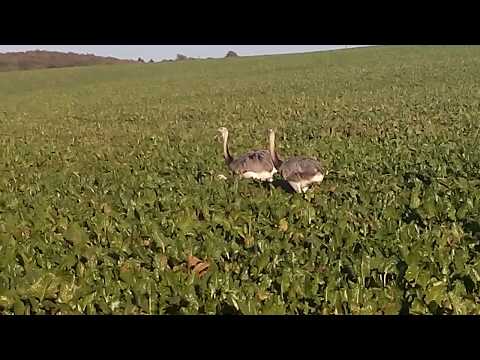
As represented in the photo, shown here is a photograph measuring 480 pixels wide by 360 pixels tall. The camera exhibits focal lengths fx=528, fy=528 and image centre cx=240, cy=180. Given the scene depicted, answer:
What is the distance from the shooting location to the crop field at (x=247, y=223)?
443 centimetres

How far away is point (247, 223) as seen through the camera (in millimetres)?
6629

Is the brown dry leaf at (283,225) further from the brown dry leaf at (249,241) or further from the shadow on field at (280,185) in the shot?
the shadow on field at (280,185)

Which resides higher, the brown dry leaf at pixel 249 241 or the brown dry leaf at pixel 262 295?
the brown dry leaf at pixel 262 295

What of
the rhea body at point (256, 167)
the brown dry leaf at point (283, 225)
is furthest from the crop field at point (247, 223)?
the rhea body at point (256, 167)

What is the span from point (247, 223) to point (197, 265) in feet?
4.66

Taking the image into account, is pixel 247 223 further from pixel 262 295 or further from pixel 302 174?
pixel 262 295

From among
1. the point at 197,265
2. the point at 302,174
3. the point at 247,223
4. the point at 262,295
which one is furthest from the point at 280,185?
the point at 262,295

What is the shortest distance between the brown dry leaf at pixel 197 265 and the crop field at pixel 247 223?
0.02 m

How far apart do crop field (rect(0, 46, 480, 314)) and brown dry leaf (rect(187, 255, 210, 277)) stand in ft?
0.06
